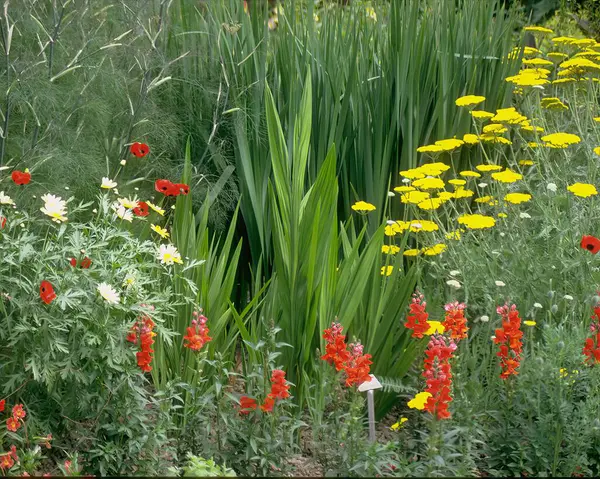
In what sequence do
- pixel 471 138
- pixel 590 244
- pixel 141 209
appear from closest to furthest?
1. pixel 590 244
2. pixel 141 209
3. pixel 471 138

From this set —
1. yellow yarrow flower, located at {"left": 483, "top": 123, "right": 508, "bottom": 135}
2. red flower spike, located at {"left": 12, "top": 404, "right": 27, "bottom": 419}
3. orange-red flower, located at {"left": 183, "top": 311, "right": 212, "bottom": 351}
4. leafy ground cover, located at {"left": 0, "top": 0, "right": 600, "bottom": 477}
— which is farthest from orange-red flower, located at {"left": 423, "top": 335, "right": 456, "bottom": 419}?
yellow yarrow flower, located at {"left": 483, "top": 123, "right": 508, "bottom": 135}

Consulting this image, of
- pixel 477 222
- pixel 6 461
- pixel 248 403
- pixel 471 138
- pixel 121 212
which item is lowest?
pixel 6 461

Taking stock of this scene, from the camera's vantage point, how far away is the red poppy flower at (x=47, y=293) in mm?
2789

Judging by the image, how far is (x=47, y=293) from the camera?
2.79 metres

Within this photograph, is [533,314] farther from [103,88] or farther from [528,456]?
[103,88]

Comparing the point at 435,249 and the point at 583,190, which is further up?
the point at 583,190

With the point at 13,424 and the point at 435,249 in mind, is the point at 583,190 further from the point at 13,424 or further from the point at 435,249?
the point at 13,424

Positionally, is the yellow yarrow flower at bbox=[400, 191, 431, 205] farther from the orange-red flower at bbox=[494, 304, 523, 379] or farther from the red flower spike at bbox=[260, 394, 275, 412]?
the red flower spike at bbox=[260, 394, 275, 412]

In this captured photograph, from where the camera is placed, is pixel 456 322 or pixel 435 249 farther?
pixel 435 249

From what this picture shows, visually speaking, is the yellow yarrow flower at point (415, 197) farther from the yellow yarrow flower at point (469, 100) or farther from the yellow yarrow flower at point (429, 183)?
the yellow yarrow flower at point (469, 100)

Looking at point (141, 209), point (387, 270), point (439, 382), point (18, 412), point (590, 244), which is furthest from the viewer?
point (387, 270)

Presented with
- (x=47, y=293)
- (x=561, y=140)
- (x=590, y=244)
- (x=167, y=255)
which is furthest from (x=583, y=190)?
(x=47, y=293)

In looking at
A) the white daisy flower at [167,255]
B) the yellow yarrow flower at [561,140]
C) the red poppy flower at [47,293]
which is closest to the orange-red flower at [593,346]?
the yellow yarrow flower at [561,140]

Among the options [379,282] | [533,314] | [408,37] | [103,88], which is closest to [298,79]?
[408,37]
